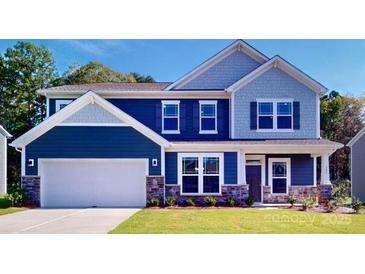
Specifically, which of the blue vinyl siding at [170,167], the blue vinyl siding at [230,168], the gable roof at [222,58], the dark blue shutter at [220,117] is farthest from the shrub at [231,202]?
the gable roof at [222,58]

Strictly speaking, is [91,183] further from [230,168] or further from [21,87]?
[230,168]

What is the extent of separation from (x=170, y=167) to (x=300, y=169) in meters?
6.13

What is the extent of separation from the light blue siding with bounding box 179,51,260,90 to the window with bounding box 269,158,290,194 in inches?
171

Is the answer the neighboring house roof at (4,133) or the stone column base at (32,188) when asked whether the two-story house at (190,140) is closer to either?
the stone column base at (32,188)

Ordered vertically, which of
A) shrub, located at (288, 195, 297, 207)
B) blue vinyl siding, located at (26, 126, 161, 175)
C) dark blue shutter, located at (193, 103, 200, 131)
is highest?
dark blue shutter, located at (193, 103, 200, 131)

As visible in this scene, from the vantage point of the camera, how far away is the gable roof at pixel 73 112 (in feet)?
52.1

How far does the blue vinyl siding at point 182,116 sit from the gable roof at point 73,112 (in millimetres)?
2440

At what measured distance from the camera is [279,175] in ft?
59.9

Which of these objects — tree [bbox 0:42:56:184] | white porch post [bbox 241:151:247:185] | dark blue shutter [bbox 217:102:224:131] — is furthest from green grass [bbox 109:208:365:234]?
tree [bbox 0:42:56:184]

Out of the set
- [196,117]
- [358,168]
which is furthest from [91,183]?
[358,168]

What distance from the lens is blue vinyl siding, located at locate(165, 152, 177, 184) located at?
1695 cm

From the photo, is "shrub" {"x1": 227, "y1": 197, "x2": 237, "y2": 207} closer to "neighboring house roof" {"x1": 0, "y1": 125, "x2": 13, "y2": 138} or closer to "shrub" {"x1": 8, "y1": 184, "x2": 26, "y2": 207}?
"shrub" {"x1": 8, "y1": 184, "x2": 26, "y2": 207}
